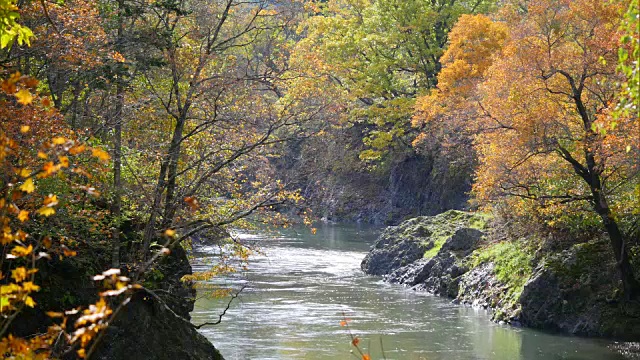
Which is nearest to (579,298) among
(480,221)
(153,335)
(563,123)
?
(563,123)

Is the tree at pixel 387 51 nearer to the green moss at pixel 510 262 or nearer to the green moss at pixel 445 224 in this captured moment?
the green moss at pixel 445 224

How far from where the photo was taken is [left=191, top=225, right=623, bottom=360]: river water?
54.6 feet

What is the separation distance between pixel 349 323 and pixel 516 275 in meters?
4.98

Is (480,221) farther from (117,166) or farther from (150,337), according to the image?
(150,337)

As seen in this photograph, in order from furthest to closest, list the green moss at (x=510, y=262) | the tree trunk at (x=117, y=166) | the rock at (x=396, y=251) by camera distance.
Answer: the rock at (x=396, y=251) → the green moss at (x=510, y=262) → the tree trunk at (x=117, y=166)

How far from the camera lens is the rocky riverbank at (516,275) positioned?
1812cm

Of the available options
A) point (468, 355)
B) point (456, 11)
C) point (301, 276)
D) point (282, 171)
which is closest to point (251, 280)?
point (301, 276)

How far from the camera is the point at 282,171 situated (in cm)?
5519

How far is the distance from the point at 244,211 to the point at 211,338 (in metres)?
3.93

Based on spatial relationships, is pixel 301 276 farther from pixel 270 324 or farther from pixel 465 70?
pixel 465 70

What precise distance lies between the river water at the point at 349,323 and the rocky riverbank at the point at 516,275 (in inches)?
22.2

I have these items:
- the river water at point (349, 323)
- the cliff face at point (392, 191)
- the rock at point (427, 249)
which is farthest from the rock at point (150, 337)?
the cliff face at point (392, 191)

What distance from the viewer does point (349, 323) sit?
62.4 ft

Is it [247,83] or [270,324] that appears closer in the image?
[247,83]
